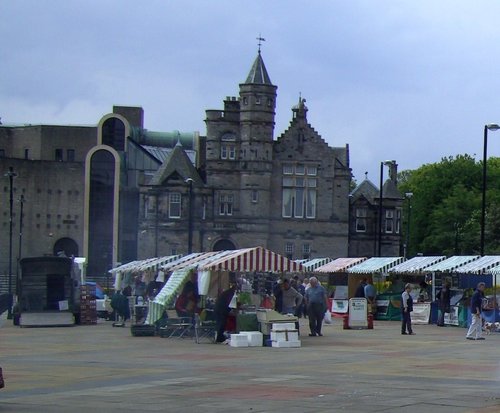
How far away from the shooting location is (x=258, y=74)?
327ft

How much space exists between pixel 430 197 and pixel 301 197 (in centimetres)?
2850

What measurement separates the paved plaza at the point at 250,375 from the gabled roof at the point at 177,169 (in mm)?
65412

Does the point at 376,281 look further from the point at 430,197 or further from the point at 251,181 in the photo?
the point at 430,197

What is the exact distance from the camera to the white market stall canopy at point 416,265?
161ft

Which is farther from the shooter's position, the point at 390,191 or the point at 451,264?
the point at 390,191

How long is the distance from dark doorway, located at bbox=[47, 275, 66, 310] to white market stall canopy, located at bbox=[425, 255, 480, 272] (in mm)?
13989

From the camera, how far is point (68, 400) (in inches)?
691

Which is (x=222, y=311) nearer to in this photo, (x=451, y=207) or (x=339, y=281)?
(x=339, y=281)

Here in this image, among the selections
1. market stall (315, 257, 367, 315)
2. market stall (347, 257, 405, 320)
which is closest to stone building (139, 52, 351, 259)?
market stall (315, 257, 367, 315)

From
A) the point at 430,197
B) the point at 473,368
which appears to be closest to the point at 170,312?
the point at 473,368

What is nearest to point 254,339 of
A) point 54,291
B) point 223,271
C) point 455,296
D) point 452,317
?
point 223,271

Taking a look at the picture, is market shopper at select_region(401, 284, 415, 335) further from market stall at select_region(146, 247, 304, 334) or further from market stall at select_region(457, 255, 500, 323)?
market stall at select_region(457, 255, 500, 323)

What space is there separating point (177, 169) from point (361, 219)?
1618cm

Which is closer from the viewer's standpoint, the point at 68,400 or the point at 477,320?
the point at 68,400
